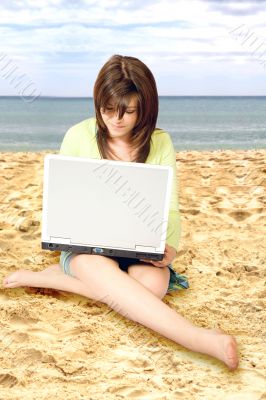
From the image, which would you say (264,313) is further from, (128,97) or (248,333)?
(128,97)

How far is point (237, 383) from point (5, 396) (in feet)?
2.45

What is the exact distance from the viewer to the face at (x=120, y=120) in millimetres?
2391

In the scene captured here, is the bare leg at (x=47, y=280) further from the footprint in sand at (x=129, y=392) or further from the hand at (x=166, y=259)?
the footprint in sand at (x=129, y=392)

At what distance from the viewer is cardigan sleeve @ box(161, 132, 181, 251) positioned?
260cm

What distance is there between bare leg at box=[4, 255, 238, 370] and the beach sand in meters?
0.07

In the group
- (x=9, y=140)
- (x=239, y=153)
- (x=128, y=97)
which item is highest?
(x=128, y=97)

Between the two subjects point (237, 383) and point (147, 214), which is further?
point (147, 214)

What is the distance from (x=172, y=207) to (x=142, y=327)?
529mm

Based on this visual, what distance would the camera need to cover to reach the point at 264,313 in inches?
104

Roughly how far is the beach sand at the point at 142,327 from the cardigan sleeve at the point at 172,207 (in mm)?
311

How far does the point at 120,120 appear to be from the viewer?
2408 millimetres

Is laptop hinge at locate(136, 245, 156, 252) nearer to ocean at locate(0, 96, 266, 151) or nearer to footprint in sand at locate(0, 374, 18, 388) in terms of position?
footprint in sand at locate(0, 374, 18, 388)

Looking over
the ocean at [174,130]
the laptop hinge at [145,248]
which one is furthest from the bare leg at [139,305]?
the ocean at [174,130]

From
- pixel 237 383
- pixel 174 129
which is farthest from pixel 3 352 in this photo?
pixel 174 129
